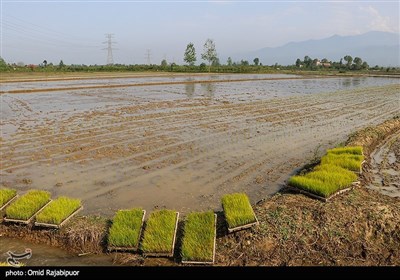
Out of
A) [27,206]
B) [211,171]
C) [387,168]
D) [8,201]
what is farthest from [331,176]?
[8,201]

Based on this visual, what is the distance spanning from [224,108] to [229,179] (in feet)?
32.5

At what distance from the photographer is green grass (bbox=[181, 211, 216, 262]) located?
4.35 meters

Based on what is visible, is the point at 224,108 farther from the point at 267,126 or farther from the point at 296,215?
the point at 296,215

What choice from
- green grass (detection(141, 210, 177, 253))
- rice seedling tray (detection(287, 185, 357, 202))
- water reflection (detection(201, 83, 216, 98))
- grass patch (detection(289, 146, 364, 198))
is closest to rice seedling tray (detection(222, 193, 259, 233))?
green grass (detection(141, 210, 177, 253))

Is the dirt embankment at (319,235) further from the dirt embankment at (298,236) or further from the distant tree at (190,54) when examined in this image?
the distant tree at (190,54)

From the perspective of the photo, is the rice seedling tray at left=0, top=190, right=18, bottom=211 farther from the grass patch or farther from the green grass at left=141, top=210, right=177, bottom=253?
the grass patch

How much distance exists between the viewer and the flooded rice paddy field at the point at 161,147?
22.1 feet

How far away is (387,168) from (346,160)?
1543 mm

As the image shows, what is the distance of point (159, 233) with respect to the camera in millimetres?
4723

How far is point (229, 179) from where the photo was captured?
730 cm

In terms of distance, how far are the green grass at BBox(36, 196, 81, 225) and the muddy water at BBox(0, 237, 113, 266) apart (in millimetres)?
378

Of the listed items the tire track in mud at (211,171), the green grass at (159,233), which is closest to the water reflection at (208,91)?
the tire track in mud at (211,171)

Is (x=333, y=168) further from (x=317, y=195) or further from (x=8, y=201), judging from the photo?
(x=8, y=201)
